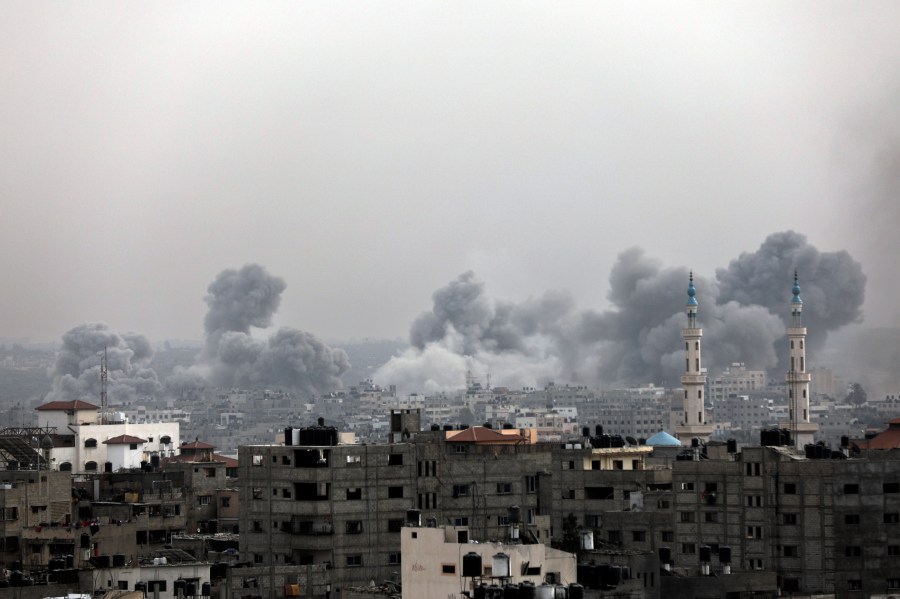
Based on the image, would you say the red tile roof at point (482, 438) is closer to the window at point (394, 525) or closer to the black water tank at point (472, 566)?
the window at point (394, 525)

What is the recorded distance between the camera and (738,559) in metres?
49.2

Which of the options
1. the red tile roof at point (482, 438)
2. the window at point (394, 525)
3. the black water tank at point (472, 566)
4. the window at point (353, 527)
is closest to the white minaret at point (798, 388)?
the red tile roof at point (482, 438)

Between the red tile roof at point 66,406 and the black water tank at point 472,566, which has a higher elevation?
the red tile roof at point 66,406

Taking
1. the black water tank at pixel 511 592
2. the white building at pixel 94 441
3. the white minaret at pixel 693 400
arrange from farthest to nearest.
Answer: the white minaret at pixel 693 400
the white building at pixel 94 441
the black water tank at pixel 511 592

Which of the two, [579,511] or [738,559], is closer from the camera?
[738,559]

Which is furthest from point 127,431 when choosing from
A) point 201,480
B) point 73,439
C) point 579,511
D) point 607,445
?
point 579,511

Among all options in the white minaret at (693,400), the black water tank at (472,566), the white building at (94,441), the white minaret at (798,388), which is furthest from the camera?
the white minaret at (798,388)

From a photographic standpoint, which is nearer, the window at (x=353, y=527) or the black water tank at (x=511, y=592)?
the black water tank at (x=511, y=592)

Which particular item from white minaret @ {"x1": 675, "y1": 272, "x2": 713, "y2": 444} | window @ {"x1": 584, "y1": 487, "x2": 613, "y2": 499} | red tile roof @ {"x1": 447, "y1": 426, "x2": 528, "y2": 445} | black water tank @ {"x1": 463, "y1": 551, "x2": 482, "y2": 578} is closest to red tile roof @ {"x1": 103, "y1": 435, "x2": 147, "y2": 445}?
red tile roof @ {"x1": 447, "y1": 426, "x2": 528, "y2": 445}

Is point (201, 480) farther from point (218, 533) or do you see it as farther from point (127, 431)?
point (127, 431)

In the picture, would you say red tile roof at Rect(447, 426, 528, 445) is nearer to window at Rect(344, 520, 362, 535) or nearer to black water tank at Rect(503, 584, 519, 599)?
window at Rect(344, 520, 362, 535)

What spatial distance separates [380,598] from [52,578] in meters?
6.20

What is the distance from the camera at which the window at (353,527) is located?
4809cm

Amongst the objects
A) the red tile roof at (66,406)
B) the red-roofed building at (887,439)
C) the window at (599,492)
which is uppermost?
the red tile roof at (66,406)
